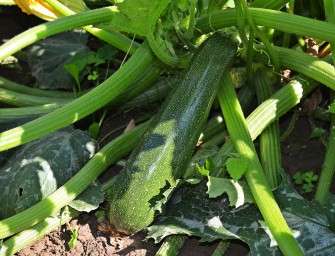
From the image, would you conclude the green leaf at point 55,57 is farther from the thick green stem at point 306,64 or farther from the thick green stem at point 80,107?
the thick green stem at point 306,64

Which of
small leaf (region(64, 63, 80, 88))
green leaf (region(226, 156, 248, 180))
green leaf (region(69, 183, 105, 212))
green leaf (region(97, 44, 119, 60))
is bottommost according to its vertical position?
green leaf (region(226, 156, 248, 180))

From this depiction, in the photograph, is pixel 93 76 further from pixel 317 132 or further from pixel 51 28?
pixel 317 132

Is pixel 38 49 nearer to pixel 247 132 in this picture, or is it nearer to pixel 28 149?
pixel 28 149

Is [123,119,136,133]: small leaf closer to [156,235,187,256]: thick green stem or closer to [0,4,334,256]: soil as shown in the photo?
[0,4,334,256]: soil

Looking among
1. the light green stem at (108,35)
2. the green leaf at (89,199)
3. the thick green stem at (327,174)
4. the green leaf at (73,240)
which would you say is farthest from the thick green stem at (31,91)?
the thick green stem at (327,174)

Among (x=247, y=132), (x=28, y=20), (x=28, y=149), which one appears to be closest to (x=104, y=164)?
(x=28, y=149)

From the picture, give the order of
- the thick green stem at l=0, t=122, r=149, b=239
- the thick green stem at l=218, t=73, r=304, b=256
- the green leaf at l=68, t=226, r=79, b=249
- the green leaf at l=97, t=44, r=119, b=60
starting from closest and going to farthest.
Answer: the thick green stem at l=218, t=73, r=304, b=256 < the thick green stem at l=0, t=122, r=149, b=239 < the green leaf at l=68, t=226, r=79, b=249 < the green leaf at l=97, t=44, r=119, b=60

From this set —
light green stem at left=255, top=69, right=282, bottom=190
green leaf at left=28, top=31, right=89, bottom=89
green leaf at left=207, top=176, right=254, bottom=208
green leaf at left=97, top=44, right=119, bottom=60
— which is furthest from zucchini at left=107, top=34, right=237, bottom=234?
green leaf at left=28, top=31, right=89, bottom=89
